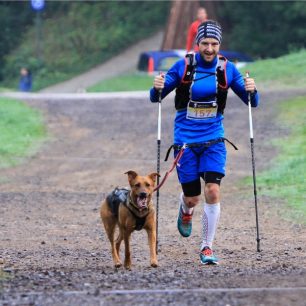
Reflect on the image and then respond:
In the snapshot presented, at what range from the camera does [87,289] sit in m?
7.05

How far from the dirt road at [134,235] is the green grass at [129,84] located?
6594 millimetres

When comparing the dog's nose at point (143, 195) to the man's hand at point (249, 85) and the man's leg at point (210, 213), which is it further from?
the man's hand at point (249, 85)

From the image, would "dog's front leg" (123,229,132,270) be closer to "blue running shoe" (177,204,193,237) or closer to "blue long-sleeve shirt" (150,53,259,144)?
"blue long-sleeve shirt" (150,53,259,144)

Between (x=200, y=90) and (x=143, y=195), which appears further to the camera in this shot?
(x=200, y=90)

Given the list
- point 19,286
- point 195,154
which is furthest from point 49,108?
point 19,286

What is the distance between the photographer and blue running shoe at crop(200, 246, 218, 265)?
8.83m

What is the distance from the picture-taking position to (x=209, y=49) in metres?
8.77

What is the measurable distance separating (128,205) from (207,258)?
2.96 feet

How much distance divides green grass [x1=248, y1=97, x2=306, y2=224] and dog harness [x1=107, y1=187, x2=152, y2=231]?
12.2 ft

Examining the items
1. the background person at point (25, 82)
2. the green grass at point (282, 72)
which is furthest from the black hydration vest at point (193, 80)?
the background person at point (25, 82)

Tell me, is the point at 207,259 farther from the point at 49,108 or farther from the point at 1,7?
the point at 1,7

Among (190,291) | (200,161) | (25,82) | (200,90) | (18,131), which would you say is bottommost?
(190,291)

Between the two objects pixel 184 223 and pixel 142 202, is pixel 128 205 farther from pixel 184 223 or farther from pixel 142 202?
pixel 184 223

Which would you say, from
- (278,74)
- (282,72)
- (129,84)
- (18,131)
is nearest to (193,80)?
(18,131)
